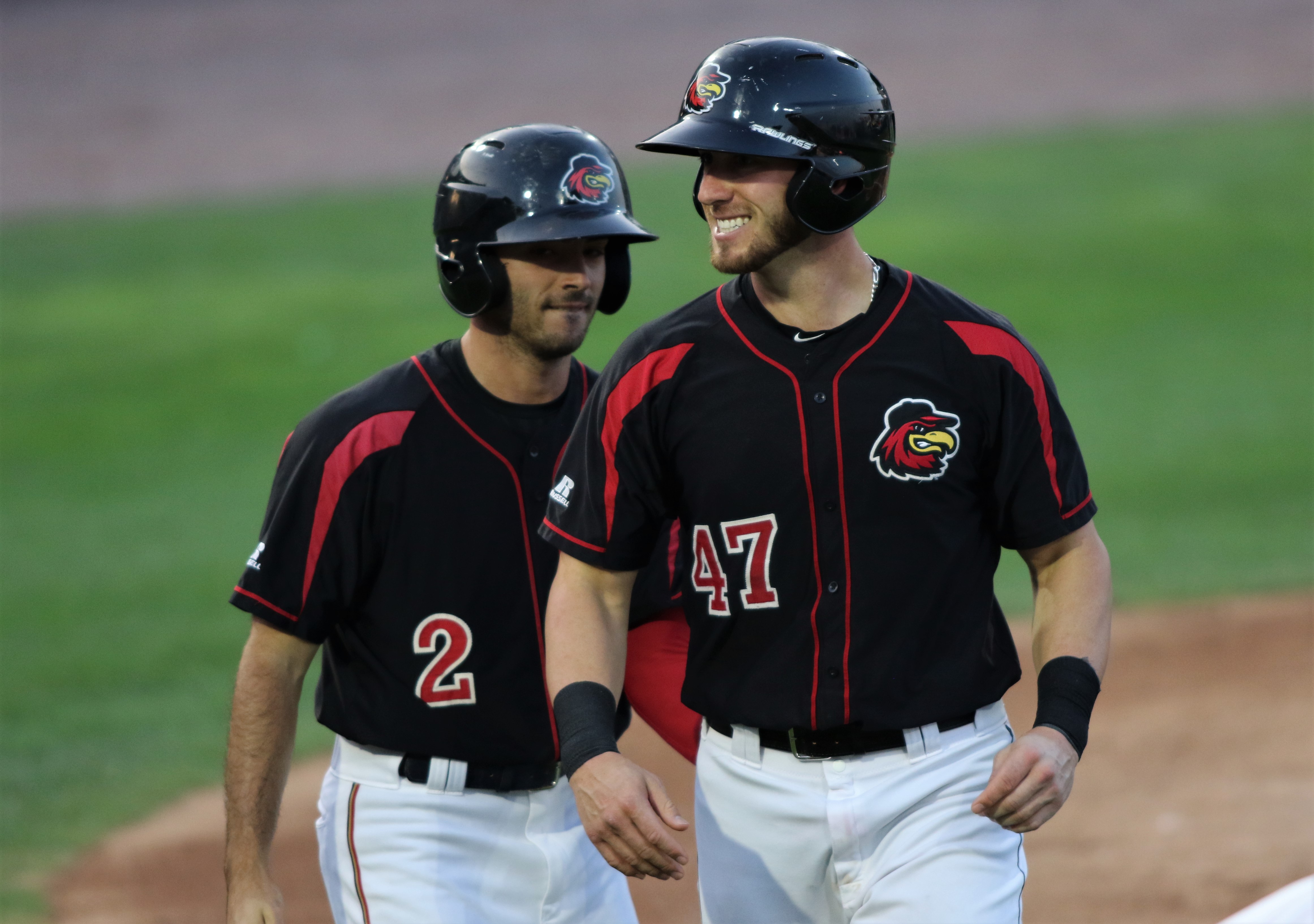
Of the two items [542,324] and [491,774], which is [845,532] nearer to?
[542,324]

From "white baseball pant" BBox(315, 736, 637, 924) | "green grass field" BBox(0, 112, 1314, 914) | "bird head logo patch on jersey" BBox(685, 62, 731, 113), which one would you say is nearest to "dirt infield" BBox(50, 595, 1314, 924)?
"green grass field" BBox(0, 112, 1314, 914)

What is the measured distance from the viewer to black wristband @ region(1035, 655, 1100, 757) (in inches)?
112

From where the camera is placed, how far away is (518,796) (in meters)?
3.51

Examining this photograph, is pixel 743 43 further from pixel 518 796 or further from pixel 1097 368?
pixel 1097 368

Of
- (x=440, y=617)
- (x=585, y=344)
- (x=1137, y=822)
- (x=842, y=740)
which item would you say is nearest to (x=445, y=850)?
(x=440, y=617)

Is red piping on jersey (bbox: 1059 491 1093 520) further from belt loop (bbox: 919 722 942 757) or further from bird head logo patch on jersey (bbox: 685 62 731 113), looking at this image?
bird head logo patch on jersey (bbox: 685 62 731 113)

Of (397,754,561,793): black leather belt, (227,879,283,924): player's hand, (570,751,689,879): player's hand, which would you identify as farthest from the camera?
(397,754,561,793): black leather belt

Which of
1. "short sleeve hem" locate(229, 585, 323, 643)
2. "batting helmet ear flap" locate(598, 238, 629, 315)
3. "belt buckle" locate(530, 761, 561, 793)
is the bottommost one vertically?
"belt buckle" locate(530, 761, 561, 793)

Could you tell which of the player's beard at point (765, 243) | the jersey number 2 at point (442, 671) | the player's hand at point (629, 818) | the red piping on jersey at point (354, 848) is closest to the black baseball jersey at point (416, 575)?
the jersey number 2 at point (442, 671)

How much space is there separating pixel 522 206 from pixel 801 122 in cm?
87

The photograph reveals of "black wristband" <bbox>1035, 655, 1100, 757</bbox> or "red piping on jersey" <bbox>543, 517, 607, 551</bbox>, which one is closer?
"black wristband" <bbox>1035, 655, 1100, 757</bbox>

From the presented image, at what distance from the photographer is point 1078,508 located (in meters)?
3.00

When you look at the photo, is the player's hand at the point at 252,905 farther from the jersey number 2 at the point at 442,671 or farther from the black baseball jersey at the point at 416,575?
the jersey number 2 at the point at 442,671

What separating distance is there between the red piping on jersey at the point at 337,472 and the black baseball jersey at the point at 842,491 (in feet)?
2.04
